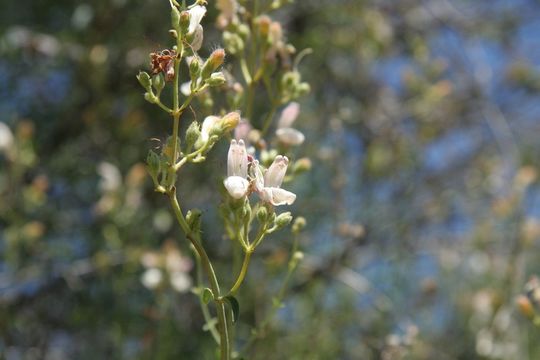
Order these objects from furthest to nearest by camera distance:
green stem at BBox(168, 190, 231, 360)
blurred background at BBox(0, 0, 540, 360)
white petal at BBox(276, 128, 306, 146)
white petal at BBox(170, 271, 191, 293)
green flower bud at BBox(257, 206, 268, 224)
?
blurred background at BBox(0, 0, 540, 360), white petal at BBox(170, 271, 191, 293), white petal at BBox(276, 128, 306, 146), green flower bud at BBox(257, 206, 268, 224), green stem at BBox(168, 190, 231, 360)

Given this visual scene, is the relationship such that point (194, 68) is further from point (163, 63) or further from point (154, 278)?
point (154, 278)

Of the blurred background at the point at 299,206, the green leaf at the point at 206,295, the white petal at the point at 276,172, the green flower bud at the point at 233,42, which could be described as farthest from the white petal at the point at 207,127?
the blurred background at the point at 299,206

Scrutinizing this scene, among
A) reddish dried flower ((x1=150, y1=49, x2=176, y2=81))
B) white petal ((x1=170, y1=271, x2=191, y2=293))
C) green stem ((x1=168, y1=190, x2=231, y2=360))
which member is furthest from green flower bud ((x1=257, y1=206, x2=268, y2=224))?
white petal ((x1=170, y1=271, x2=191, y2=293))

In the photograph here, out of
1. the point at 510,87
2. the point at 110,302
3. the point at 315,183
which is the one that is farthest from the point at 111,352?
the point at 510,87

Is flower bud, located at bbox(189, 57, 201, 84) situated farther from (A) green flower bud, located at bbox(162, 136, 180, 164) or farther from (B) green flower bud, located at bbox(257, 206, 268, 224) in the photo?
(B) green flower bud, located at bbox(257, 206, 268, 224)

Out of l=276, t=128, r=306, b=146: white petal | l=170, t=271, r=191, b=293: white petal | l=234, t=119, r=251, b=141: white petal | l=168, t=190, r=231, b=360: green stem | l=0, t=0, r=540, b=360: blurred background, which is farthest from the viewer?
l=0, t=0, r=540, b=360: blurred background

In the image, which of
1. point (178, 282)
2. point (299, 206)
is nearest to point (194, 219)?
point (178, 282)

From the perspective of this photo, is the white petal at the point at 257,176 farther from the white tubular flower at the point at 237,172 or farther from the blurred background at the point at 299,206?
the blurred background at the point at 299,206
